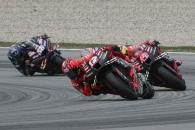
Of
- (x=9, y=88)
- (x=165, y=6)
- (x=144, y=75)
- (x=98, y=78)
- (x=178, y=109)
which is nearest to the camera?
(x=178, y=109)

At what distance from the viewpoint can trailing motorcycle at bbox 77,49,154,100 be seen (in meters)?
13.6

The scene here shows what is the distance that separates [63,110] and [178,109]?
1.70 m

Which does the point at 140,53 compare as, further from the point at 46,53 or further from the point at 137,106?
the point at 46,53

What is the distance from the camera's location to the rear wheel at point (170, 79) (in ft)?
49.7

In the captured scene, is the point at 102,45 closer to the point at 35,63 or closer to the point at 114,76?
the point at 35,63

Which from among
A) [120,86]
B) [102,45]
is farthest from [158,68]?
[102,45]

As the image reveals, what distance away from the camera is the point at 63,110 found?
12242mm

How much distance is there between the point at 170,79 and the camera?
15.2 m

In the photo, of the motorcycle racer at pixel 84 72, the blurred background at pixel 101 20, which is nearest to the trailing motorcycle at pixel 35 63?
the motorcycle racer at pixel 84 72

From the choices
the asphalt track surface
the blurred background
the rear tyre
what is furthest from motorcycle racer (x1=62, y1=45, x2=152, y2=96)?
the blurred background

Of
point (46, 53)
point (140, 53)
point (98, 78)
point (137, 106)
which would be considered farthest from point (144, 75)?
point (46, 53)

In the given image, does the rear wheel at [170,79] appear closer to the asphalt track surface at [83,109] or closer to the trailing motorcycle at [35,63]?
the asphalt track surface at [83,109]

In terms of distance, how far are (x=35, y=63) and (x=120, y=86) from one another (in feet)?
23.0

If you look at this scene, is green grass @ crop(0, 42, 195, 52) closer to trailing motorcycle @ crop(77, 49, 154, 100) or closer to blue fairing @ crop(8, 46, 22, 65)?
blue fairing @ crop(8, 46, 22, 65)
